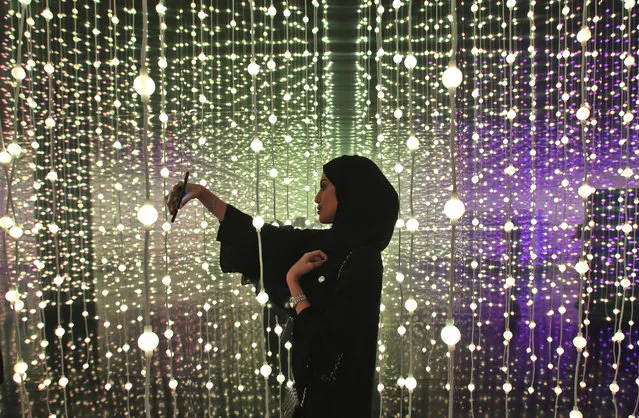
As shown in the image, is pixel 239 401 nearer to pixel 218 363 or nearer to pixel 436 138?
pixel 218 363

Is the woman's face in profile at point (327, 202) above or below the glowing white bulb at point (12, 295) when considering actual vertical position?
above

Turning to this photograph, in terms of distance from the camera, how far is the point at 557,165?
303cm

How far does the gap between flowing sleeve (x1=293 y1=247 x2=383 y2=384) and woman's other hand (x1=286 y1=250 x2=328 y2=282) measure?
0.10 metres

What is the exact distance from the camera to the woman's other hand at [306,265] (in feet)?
4.13

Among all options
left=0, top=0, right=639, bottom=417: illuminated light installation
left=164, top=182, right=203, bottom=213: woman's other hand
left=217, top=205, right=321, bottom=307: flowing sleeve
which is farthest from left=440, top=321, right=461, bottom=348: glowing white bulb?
left=0, top=0, right=639, bottom=417: illuminated light installation

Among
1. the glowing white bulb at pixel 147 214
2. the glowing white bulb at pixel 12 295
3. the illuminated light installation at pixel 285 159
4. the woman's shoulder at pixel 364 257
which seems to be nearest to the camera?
the glowing white bulb at pixel 147 214

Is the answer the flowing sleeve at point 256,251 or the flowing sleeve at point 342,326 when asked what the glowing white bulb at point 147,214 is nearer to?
the flowing sleeve at point 342,326

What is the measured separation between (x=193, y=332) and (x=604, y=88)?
3.87 m

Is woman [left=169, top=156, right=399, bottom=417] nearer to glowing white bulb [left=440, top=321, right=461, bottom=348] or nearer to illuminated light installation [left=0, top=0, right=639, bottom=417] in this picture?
glowing white bulb [left=440, top=321, right=461, bottom=348]

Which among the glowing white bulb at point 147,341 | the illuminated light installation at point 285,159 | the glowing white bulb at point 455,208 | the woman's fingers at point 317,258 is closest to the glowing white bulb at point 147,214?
the glowing white bulb at point 147,341

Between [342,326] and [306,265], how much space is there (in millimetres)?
240

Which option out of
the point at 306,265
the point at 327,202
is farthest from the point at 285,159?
the point at 306,265

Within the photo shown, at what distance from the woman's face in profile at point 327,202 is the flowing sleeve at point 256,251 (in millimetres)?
210

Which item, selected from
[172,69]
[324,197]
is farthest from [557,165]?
[172,69]
